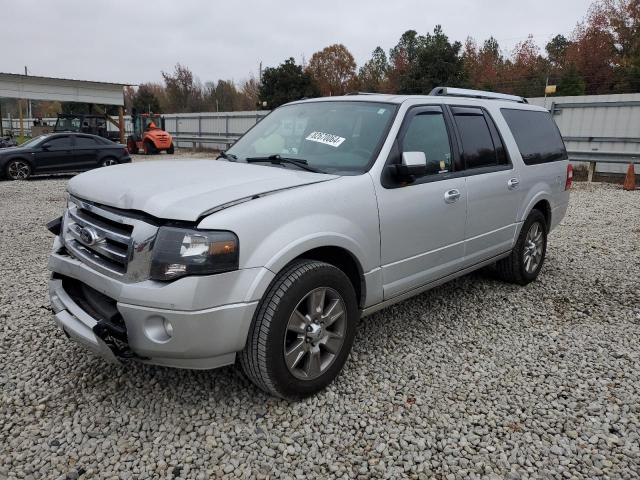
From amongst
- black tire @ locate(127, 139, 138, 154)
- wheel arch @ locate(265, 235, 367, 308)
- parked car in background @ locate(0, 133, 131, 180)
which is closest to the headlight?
wheel arch @ locate(265, 235, 367, 308)

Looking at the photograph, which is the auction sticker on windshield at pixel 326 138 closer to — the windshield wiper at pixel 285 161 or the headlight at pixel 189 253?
the windshield wiper at pixel 285 161

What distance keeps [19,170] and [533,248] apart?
14664 mm

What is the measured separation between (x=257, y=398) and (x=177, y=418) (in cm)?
48

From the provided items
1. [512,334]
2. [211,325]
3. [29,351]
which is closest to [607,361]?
[512,334]

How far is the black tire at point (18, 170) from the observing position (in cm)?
1438

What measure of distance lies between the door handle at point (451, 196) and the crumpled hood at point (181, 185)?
1.06 m

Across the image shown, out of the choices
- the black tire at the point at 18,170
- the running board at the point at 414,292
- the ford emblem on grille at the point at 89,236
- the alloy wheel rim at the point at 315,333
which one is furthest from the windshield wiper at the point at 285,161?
the black tire at the point at 18,170

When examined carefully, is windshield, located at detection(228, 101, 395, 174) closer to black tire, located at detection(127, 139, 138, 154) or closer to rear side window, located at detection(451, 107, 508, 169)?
rear side window, located at detection(451, 107, 508, 169)

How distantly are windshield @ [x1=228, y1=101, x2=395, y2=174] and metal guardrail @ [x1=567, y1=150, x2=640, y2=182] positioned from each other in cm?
1176

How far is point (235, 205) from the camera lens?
8.68ft

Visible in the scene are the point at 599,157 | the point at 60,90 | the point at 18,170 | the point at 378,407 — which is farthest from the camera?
the point at 60,90

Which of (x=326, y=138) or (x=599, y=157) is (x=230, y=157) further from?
(x=599, y=157)

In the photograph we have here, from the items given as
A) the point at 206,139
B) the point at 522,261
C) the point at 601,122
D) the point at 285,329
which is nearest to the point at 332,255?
the point at 285,329

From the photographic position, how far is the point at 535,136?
5203 mm
